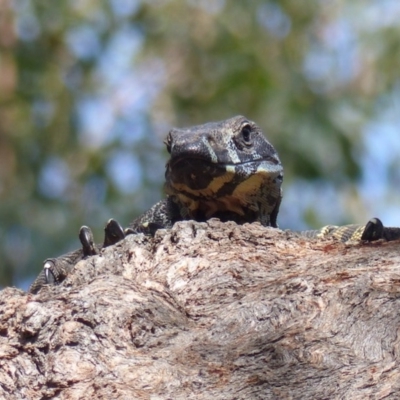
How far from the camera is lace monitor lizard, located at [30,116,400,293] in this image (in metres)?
7.68

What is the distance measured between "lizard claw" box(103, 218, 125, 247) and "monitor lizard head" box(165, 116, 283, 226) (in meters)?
0.52

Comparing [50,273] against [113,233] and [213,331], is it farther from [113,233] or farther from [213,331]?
[213,331]

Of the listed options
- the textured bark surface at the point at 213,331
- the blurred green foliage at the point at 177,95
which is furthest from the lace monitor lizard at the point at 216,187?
the blurred green foliage at the point at 177,95

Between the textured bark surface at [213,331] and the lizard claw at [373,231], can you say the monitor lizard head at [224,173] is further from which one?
the lizard claw at [373,231]

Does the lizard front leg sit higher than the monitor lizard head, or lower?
lower

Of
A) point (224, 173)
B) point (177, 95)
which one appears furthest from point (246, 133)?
point (177, 95)

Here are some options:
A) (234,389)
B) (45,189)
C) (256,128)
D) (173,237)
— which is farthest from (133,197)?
(234,389)

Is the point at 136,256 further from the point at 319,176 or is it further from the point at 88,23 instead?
the point at 88,23

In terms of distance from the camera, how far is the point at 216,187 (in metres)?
7.87

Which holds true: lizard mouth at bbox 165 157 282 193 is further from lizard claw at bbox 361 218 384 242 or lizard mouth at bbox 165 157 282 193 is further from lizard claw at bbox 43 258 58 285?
lizard claw at bbox 361 218 384 242

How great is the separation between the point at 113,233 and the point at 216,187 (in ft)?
2.79

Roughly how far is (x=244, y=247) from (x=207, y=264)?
35cm

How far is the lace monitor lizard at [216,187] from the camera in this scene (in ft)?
25.2

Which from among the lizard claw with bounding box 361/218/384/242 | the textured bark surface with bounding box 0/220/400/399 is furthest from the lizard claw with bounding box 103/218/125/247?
the lizard claw with bounding box 361/218/384/242
